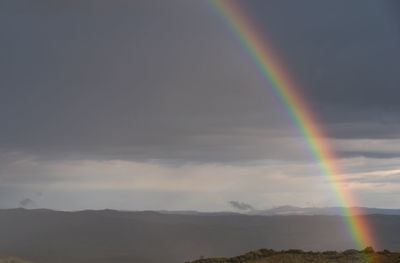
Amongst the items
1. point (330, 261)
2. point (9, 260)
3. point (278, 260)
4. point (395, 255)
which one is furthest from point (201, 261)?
point (9, 260)

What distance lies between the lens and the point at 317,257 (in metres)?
44.9

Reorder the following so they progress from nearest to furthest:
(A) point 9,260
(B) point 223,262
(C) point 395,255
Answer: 1. (C) point 395,255
2. (B) point 223,262
3. (A) point 9,260

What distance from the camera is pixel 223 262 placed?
46.5 meters

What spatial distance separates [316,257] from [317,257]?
8 centimetres

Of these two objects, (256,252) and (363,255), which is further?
(256,252)

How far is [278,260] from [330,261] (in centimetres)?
381

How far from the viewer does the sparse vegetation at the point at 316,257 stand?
4325 cm

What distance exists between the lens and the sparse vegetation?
43250 mm

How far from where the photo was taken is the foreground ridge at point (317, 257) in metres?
43.2

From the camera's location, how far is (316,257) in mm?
44906

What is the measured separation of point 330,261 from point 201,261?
10466mm

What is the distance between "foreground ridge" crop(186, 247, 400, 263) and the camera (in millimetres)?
43250

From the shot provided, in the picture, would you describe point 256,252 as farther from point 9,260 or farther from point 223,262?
point 9,260

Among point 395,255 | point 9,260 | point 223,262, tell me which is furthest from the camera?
point 9,260
